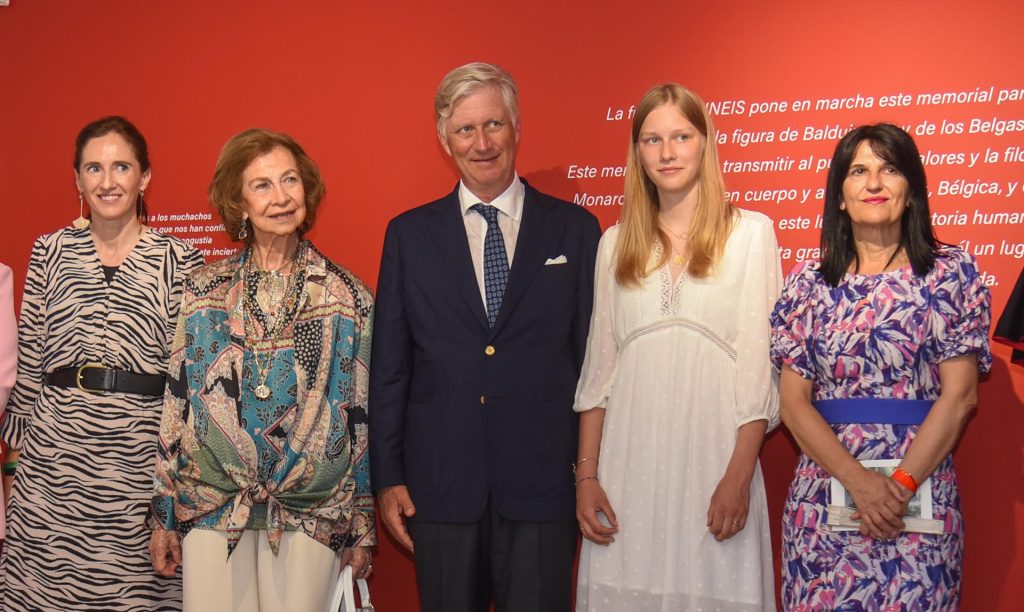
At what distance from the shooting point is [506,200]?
10.9ft

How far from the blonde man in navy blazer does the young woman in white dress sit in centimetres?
11

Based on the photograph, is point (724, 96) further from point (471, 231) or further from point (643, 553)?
point (643, 553)

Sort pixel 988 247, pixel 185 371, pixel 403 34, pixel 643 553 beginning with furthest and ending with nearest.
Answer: pixel 403 34, pixel 988 247, pixel 185 371, pixel 643 553

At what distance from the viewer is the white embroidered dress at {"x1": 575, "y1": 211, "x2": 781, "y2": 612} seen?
2893 mm

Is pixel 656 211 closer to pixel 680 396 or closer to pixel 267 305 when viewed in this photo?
pixel 680 396

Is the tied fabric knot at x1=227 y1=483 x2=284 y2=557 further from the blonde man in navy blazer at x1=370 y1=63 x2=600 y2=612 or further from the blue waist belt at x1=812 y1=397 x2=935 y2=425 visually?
the blue waist belt at x1=812 y1=397 x2=935 y2=425

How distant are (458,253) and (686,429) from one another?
87cm

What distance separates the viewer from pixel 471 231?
3338 millimetres

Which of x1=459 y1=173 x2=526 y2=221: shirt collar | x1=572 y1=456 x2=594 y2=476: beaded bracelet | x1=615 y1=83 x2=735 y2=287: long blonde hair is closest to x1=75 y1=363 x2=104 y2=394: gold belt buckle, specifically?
x1=459 y1=173 x2=526 y2=221: shirt collar

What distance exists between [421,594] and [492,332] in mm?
815

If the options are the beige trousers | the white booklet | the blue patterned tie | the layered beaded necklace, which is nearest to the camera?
the white booklet

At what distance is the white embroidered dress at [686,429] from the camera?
9.49 ft

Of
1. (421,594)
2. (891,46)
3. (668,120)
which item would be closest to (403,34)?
(668,120)

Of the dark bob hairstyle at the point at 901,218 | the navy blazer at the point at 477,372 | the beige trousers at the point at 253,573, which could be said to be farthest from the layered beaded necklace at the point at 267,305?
the dark bob hairstyle at the point at 901,218
